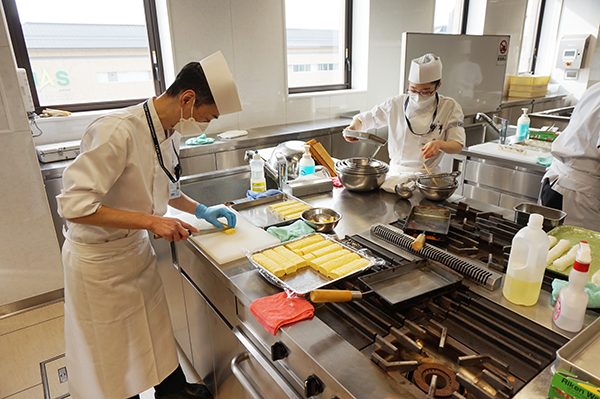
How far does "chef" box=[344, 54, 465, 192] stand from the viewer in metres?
2.47

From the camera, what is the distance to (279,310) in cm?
113

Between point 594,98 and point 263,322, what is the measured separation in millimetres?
2305

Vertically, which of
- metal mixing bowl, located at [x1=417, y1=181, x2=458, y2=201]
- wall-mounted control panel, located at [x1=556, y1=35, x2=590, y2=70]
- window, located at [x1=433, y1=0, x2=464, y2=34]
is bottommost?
metal mixing bowl, located at [x1=417, y1=181, x2=458, y2=201]

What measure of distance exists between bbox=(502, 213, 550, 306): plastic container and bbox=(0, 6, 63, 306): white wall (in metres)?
2.89

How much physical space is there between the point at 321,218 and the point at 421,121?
1.32 meters

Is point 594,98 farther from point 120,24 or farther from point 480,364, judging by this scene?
point 120,24

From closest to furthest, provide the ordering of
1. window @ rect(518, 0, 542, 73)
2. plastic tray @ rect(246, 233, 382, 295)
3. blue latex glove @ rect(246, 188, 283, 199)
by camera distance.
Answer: plastic tray @ rect(246, 233, 382, 295) < blue latex glove @ rect(246, 188, 283, 199) < window @ rect(518, 0, 542, 73)

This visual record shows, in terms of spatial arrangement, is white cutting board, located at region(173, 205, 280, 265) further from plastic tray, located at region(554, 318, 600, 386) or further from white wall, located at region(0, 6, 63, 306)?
white wall, located at region(0, 6, 63, 306)

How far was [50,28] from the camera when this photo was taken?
319 centimetres

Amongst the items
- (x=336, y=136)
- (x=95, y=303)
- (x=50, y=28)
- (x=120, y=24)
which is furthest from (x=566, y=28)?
(x=95, y=303)

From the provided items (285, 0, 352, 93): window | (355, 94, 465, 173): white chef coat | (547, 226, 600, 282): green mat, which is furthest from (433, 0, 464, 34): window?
(547, 226, 600, 282): green mat

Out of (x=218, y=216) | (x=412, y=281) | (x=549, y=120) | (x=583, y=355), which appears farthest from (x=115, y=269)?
(x=549, y=120)

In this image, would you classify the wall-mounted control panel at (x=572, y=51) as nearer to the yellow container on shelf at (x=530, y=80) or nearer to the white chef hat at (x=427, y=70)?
the yellow container on shelf at (x=530, y=80)

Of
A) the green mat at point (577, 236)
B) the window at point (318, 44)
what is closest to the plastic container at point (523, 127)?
the window at point (318, 44)
